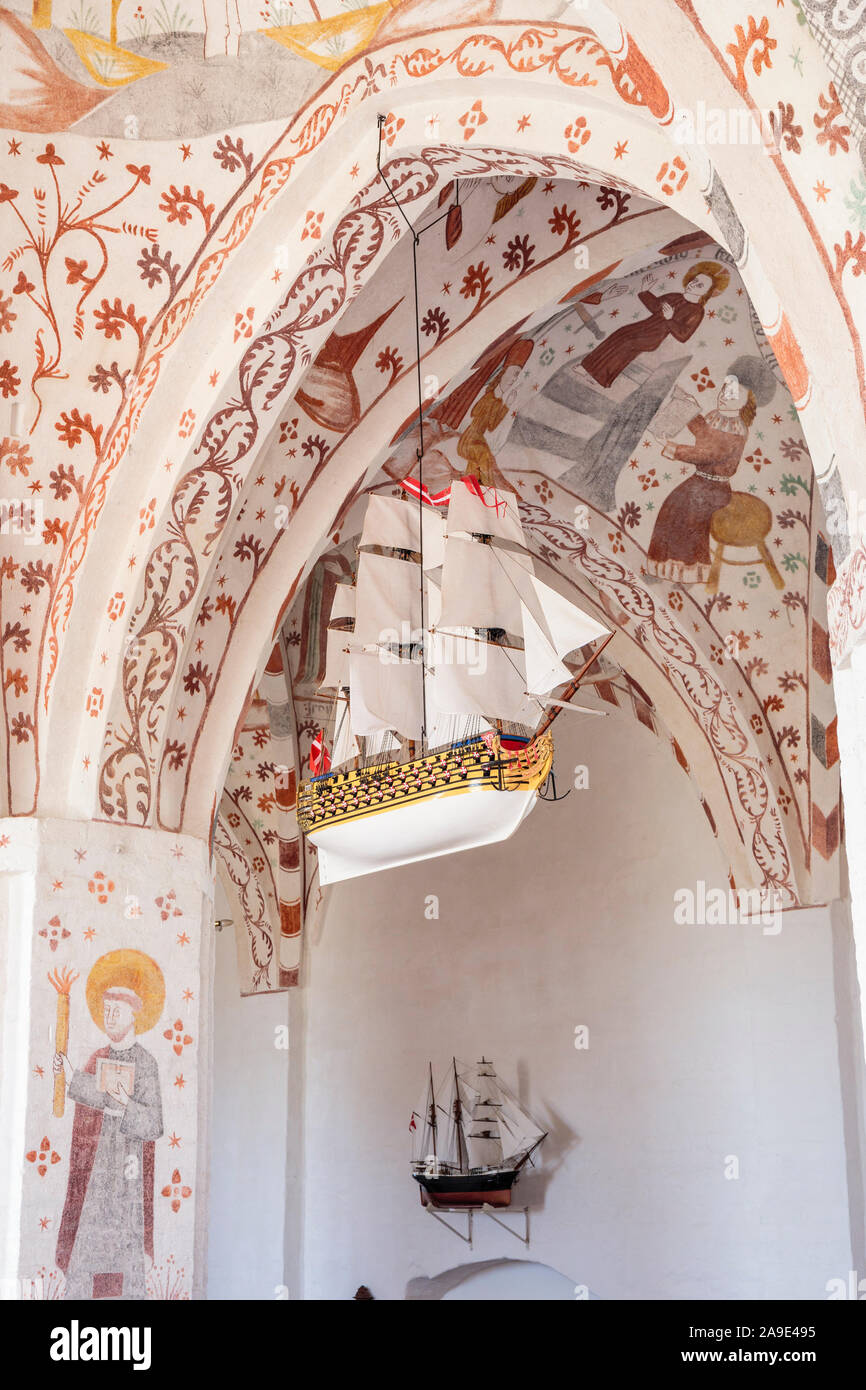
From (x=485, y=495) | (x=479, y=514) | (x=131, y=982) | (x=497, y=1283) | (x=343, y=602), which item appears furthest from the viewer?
(x=497, y=1283)

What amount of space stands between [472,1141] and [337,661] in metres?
4.75

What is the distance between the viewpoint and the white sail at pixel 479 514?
5867mm

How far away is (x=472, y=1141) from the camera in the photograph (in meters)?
10.2

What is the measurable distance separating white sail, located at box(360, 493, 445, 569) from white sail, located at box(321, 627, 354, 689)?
60cm

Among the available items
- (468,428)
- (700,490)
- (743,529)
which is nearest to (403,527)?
(468,428)

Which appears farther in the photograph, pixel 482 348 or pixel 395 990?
pixel 395 990

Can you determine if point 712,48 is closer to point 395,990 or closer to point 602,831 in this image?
point 602,831

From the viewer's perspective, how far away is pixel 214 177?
5.18 meters

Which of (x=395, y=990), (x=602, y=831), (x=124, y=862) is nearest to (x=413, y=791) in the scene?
(x=124, y=862)

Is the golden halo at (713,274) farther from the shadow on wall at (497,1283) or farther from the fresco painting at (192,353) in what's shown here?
the shadow on wall at (497,1283)

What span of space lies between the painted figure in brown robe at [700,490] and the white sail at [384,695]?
208 centimetres

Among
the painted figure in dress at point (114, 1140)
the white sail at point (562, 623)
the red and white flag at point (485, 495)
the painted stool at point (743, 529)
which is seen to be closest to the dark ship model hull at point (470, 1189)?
the painted stool at point (743, 529)

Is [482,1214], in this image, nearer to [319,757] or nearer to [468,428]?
[319,757]

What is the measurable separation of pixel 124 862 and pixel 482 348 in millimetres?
2603
